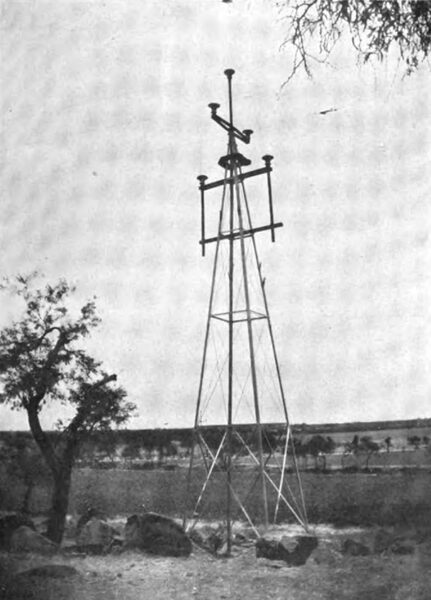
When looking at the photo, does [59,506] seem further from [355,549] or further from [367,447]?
[367,447]

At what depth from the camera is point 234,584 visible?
28.2 ft

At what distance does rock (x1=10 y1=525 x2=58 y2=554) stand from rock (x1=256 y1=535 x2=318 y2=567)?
3676 millimetres

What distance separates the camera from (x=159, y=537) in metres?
11.3

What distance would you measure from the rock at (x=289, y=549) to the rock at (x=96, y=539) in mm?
3215

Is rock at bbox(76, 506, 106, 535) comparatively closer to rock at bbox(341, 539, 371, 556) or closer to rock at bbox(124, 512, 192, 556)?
rock at bbox(124, 512, 192, 556)

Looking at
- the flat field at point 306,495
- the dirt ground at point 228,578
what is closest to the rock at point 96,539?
the dirt ground at point 228,578

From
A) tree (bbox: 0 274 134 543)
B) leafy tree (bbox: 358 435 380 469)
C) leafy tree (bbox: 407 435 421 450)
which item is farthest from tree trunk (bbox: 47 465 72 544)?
leafy tree (bbox: 407 435 421 450)

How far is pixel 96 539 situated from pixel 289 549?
4.58 metres

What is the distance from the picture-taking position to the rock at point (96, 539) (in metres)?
12.0

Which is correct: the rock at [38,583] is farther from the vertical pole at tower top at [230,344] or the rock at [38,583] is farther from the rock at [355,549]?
the rock at [355,549]

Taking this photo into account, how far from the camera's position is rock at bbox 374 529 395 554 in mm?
11429

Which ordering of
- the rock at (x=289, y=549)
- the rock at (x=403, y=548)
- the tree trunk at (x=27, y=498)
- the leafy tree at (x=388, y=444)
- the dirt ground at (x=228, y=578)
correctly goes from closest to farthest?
the dirt ground at (x=228, y=578) → the rock at (x=289, y=549) → the rock at (x=403, y=548) → the tree trunk at (x=27, y=498) → the leafy tree at (x=388, y=444)

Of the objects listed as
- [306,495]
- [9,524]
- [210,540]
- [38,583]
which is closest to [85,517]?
[9,524]

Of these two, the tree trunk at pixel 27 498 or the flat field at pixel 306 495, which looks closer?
the flat field at pixel 306 495
